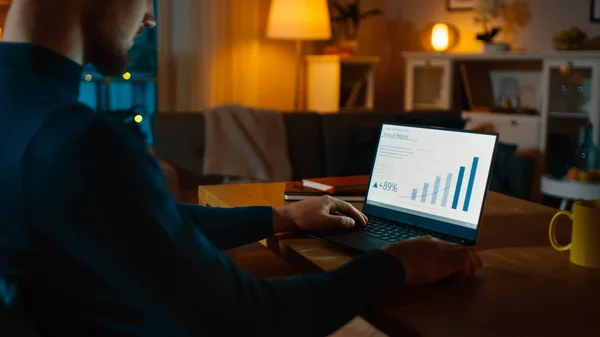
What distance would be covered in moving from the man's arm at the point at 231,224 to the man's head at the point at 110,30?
14.0 inches

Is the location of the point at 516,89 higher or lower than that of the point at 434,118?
higher

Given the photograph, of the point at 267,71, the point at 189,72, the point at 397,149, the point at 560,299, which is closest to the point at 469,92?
Answer: the point at 267,71

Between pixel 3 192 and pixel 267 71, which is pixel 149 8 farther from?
pixel 267 71

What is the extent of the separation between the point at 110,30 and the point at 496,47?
12.0 ft

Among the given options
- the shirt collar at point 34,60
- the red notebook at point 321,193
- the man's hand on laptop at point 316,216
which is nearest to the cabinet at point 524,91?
the red notebook at point 321,193

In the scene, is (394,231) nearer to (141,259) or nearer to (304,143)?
(141,259)

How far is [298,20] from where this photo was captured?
4602 millimetres

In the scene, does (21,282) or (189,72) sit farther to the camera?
(189,72)

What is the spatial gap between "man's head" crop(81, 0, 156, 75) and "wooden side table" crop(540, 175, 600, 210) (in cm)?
288

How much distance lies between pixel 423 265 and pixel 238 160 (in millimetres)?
2730

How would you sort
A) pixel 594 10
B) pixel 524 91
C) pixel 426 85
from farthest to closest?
1. pixel 426 85
2. pixel 524 91
3. pixel 594 10

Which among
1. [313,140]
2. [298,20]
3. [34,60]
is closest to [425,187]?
[34,60]

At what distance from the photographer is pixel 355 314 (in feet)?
3.05

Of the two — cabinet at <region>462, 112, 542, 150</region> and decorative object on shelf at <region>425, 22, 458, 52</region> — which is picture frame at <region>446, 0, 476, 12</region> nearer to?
decorative object on shelf at <region>425, 22, 458, 52</region>
